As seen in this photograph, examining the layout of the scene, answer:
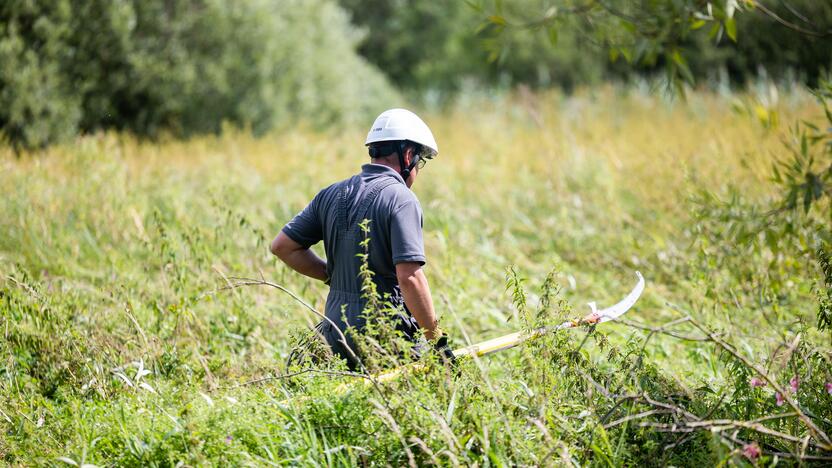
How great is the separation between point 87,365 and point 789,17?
1457 centimetres

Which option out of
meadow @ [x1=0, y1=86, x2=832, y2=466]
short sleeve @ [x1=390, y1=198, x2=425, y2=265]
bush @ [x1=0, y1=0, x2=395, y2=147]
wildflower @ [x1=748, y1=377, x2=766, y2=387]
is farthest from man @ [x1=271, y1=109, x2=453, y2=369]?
bush @ [x1=0, y1=0, x2=395, y2=147]

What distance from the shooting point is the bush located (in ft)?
35.8

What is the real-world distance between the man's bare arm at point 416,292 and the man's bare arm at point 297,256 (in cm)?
73

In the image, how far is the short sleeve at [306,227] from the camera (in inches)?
157

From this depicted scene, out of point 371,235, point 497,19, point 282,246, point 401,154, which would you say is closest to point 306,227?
point 282,246

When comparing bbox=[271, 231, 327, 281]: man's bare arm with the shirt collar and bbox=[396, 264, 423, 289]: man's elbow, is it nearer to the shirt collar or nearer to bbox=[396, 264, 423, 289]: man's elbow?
the shirt collar

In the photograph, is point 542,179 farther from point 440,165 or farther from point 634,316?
point 634,316

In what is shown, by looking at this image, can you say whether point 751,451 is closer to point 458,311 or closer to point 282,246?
point 282,246

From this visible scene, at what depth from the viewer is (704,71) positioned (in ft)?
60.0

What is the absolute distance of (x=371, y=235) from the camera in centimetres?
367

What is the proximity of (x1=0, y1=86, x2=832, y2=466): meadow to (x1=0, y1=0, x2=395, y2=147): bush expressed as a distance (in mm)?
1522

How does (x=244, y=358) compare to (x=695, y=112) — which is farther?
(x=695, y=112)

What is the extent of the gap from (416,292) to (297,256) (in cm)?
85

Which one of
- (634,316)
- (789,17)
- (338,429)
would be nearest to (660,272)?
(634,316)
